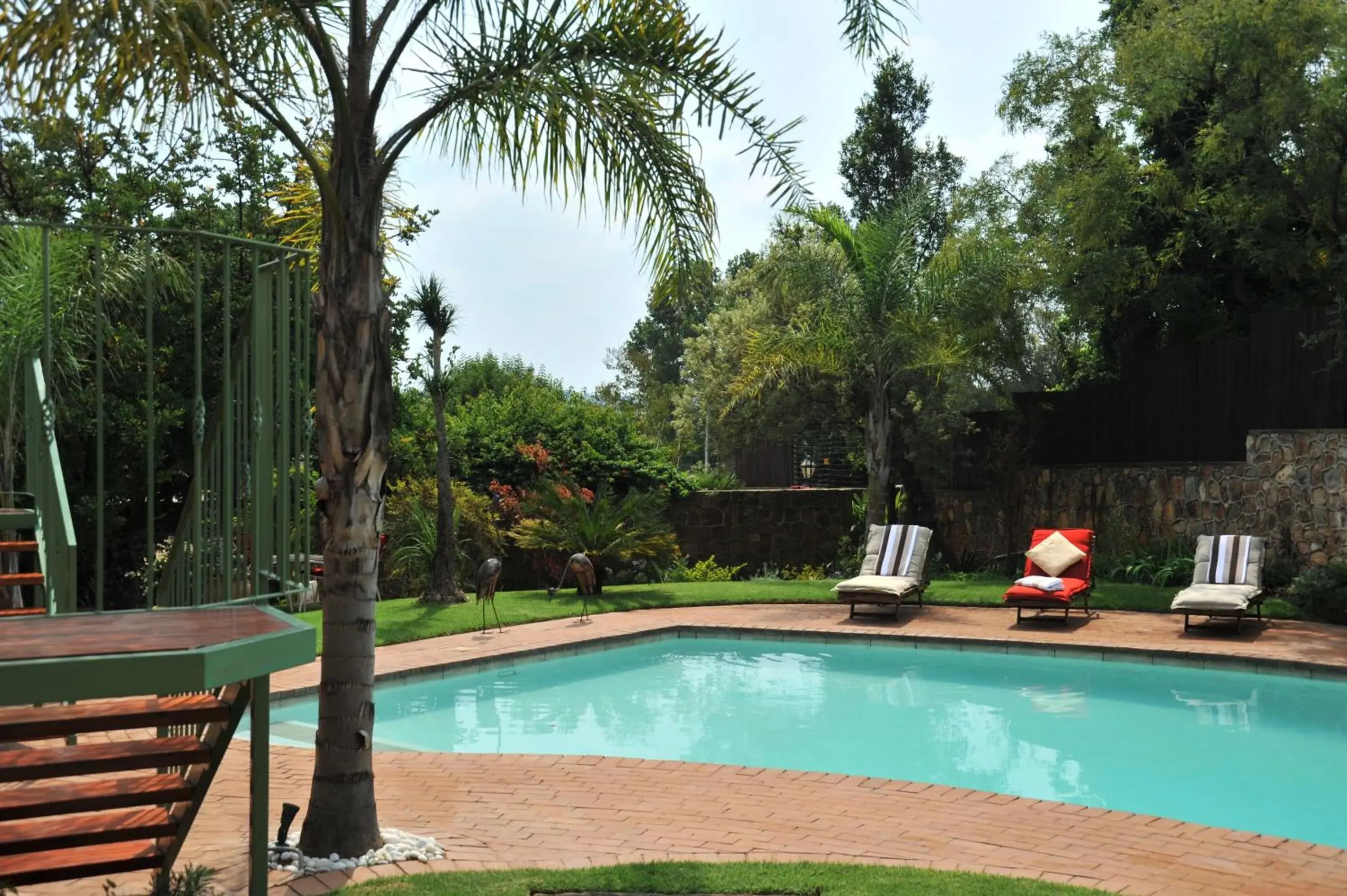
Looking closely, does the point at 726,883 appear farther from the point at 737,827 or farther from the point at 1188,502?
the point at 1188,502

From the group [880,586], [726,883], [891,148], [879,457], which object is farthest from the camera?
[891,148]

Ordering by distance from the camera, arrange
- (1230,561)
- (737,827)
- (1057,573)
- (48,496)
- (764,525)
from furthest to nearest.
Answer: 1. (764,525)
2. (1057,573)
3. (1230,561)
4. (737,827)
5. (48,496)

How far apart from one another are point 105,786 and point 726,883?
2.41 metres

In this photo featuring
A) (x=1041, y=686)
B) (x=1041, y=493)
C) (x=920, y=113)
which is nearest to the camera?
(x=1041, y=686)

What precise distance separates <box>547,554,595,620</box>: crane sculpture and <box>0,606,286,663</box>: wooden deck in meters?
10.0

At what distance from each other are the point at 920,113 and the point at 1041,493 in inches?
728

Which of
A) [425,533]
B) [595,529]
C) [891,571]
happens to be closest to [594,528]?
[595,529]

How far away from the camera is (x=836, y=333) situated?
16.5 m

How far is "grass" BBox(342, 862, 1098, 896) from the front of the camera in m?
4.84

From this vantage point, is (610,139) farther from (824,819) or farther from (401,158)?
(824,819)

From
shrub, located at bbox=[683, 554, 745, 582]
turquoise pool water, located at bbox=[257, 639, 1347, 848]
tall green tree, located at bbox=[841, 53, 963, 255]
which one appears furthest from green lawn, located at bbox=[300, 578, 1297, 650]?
tall green tree, located at bbox=[841, 53, 963, 255]

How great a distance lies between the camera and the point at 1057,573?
14.1 m

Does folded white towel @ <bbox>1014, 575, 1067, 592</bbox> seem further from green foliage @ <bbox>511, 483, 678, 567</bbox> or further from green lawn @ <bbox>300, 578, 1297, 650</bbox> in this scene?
green foliage @ <bbox>511, 483, 678, 567</bbox>

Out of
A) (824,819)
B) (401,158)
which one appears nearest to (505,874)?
(824,819)
